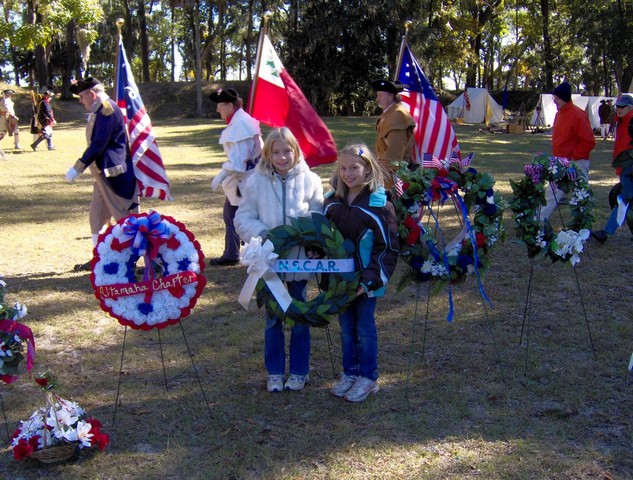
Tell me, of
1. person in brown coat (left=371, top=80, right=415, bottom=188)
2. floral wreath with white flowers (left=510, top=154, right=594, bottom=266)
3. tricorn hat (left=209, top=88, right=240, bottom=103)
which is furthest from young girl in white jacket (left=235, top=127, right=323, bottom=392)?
tricorn hat (left=209, top=88, right=240, bottom=103)

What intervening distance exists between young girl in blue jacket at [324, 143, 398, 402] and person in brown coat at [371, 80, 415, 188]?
8.08 ft

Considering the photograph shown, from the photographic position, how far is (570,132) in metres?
8.55

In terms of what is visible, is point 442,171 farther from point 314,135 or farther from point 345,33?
point 345,33

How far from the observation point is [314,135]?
6.85 meters

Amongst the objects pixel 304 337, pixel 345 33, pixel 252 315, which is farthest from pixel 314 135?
pixel 345 33

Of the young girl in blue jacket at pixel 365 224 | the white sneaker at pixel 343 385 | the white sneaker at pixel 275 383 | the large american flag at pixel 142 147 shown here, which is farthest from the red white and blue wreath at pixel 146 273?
the large american flag at pixel 142 147

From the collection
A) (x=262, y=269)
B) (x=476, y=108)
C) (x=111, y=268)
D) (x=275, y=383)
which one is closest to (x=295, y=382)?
(x=275, y=383)

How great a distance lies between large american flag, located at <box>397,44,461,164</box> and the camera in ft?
25.2

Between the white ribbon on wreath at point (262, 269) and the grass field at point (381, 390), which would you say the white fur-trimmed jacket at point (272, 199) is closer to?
the white ribbon on wreath at point (262, 269)

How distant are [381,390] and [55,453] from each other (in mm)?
2110

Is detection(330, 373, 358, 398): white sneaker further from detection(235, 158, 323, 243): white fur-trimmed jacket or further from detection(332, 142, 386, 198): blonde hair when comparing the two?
detection(332, 142, 386, 198): blonde hair

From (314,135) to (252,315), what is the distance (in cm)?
199

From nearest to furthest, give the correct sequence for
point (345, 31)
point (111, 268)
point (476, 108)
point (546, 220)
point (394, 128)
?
point (111, 268), point (546, 220), point (394, 128), point (345, 31), point (476, 108)

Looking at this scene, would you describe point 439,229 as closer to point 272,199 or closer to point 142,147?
point 272,199
